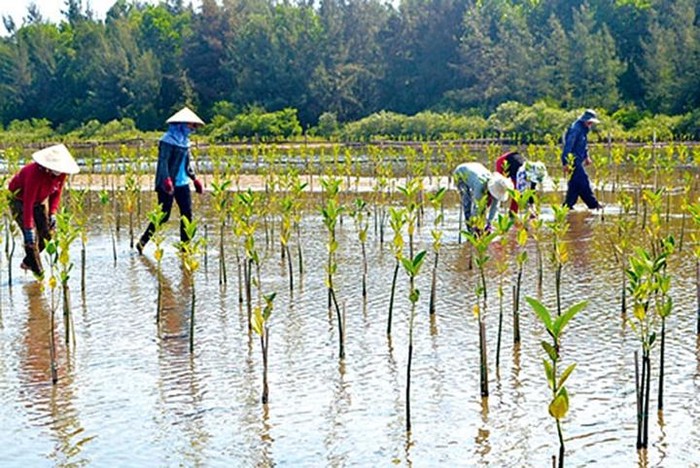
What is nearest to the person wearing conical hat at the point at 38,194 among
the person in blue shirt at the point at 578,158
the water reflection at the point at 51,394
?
the water reflection at the point at 51,394

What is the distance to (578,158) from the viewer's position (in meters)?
16.4

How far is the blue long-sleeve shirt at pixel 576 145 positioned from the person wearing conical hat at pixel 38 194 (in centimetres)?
802

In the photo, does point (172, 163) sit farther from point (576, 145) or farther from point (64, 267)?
point (576, 145)

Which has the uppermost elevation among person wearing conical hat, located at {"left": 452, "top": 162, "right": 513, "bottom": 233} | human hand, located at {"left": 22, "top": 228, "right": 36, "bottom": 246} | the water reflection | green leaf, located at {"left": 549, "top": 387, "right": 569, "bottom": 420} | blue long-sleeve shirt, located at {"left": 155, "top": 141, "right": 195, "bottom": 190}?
blue long-sleeve shirt, located at {"left": 155, "top": 141, "right": 195, "bottom": 190}

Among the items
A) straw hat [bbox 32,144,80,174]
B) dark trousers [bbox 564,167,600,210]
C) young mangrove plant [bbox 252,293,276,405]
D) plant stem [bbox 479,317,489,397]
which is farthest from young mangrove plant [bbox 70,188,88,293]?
dark trousers [bbox 564,167,600,210]

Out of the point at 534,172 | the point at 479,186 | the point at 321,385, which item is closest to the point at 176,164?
the point at 479,186

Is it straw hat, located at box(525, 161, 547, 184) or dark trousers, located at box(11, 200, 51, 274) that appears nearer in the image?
dark trousers, located at box(11, 200, 51, 274)

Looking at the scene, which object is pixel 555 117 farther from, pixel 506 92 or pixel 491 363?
pixel 491 363

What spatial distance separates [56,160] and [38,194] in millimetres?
504

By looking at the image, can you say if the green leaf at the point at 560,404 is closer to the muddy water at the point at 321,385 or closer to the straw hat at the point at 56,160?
the muddy water at the point at 321,385

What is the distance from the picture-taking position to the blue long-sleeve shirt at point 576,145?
53.4ft

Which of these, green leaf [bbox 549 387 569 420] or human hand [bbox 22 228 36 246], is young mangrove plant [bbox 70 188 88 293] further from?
green leaf [bbox 549 387 569 420]

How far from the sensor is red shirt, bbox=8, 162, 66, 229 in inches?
425

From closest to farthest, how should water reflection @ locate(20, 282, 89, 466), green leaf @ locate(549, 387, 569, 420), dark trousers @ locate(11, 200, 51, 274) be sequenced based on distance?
green leaf @ locate(549, 387, 569, 420) → water reflection @ locate(20, 282, 89, 466) → dark trousers @ locate(11, 200, 51, 274)
